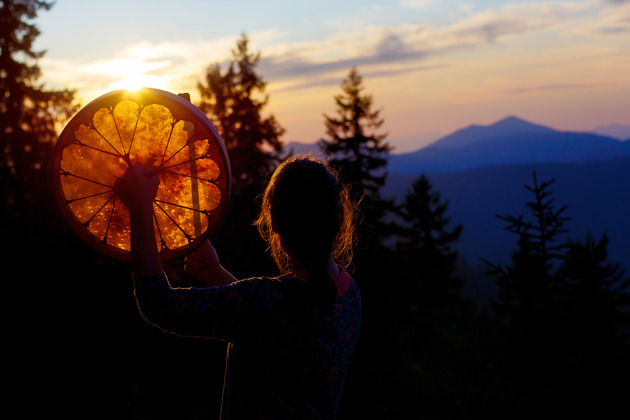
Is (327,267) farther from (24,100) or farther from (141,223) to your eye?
(24,100)

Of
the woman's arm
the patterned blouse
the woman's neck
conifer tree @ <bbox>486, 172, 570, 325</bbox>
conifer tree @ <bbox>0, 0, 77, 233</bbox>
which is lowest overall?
conifer tree @ <bbox>486, 172, 570, 325</bbox>

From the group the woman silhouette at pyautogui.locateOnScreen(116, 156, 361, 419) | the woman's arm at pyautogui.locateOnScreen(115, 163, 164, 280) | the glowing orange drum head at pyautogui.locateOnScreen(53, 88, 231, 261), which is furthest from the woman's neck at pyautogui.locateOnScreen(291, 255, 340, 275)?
the glowing orange drum head at pyautogui.locateOnScreen(53, 88, 231, 261)

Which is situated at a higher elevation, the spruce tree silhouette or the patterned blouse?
the patterned blouse

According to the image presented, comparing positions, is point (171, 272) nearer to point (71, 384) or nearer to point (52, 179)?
point (71, 384)

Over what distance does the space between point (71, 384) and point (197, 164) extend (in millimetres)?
11756

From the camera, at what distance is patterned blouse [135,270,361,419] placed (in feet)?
5.79

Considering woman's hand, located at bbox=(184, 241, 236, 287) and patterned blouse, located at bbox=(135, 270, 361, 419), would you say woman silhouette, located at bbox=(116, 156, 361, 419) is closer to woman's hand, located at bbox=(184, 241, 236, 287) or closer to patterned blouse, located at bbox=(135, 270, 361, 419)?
patterned blouse, located at bbox=(135, 270, 361, 419)

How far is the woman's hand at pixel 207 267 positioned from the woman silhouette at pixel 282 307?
513mm

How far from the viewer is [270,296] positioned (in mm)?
1844

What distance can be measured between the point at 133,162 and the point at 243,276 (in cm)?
1623

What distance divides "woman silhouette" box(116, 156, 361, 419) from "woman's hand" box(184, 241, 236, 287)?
0.51 meters

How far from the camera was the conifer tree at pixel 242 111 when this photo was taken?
27047 mm

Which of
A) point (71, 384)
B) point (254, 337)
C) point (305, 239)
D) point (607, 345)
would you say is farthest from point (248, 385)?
point (71, 384)

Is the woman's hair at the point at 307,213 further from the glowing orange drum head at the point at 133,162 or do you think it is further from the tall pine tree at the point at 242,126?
the tall pine tree at the point at 242,126
